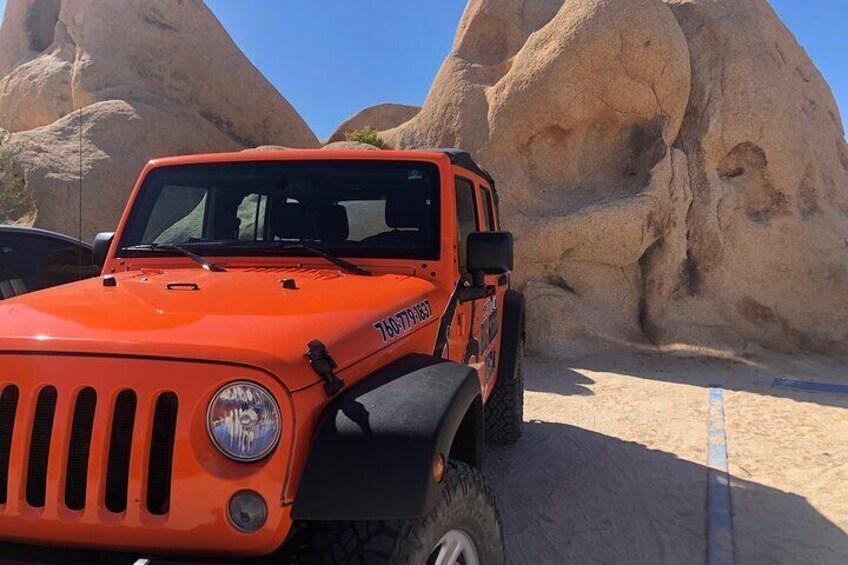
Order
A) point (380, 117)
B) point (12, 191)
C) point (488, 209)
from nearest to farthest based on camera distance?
point (488, 209), point (12, 191), point (380, 117)

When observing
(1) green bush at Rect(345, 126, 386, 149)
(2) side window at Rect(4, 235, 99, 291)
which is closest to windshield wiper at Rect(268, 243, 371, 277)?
(2) side window at Rect(4, 235, 99, 291)

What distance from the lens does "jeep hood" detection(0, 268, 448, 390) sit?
1.63 metres

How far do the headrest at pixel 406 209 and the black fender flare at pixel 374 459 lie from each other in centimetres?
125

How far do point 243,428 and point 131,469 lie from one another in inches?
11.3

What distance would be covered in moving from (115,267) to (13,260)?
2.11 metres

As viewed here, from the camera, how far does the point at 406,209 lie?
114 inches

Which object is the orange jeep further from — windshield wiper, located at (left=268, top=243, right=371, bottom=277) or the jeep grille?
windshield wiper, located at (left=268, top=243, right=371, bottom=277)

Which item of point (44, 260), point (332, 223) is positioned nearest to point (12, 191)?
point (44, 260)

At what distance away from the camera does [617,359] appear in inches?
317

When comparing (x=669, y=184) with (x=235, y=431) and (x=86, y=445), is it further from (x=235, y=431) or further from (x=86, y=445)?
(x=86, y=445)

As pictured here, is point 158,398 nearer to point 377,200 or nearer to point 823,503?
point 377,200

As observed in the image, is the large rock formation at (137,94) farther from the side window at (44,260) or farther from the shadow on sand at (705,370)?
the shadow on sand at (705,370)

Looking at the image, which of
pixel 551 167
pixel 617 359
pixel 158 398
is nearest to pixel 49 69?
pixel 551 167

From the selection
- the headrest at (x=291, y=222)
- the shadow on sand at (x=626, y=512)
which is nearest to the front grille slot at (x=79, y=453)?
the headrest at (x=291, y=222)
